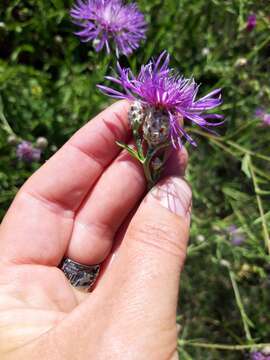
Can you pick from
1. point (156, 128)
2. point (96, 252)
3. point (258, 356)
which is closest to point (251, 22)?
point (156, 128)

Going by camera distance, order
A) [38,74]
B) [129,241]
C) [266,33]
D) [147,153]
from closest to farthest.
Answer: [129,241]
[147,153]
[38,74]
[266,33]

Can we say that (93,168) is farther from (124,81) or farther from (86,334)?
(86,334)

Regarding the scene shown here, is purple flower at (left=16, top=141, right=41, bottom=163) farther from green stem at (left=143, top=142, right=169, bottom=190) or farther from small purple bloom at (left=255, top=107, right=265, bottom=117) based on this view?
small purple bloom at (left=255, top=107, right=265, bottom=117)

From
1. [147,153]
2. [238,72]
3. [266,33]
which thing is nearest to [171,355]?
[147,153]

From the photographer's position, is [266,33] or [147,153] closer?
[147,153]

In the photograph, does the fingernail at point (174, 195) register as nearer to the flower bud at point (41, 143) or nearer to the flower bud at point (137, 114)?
the flower bud at point (137, 114)

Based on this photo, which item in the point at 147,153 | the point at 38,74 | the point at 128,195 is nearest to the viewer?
the point at 147,153
